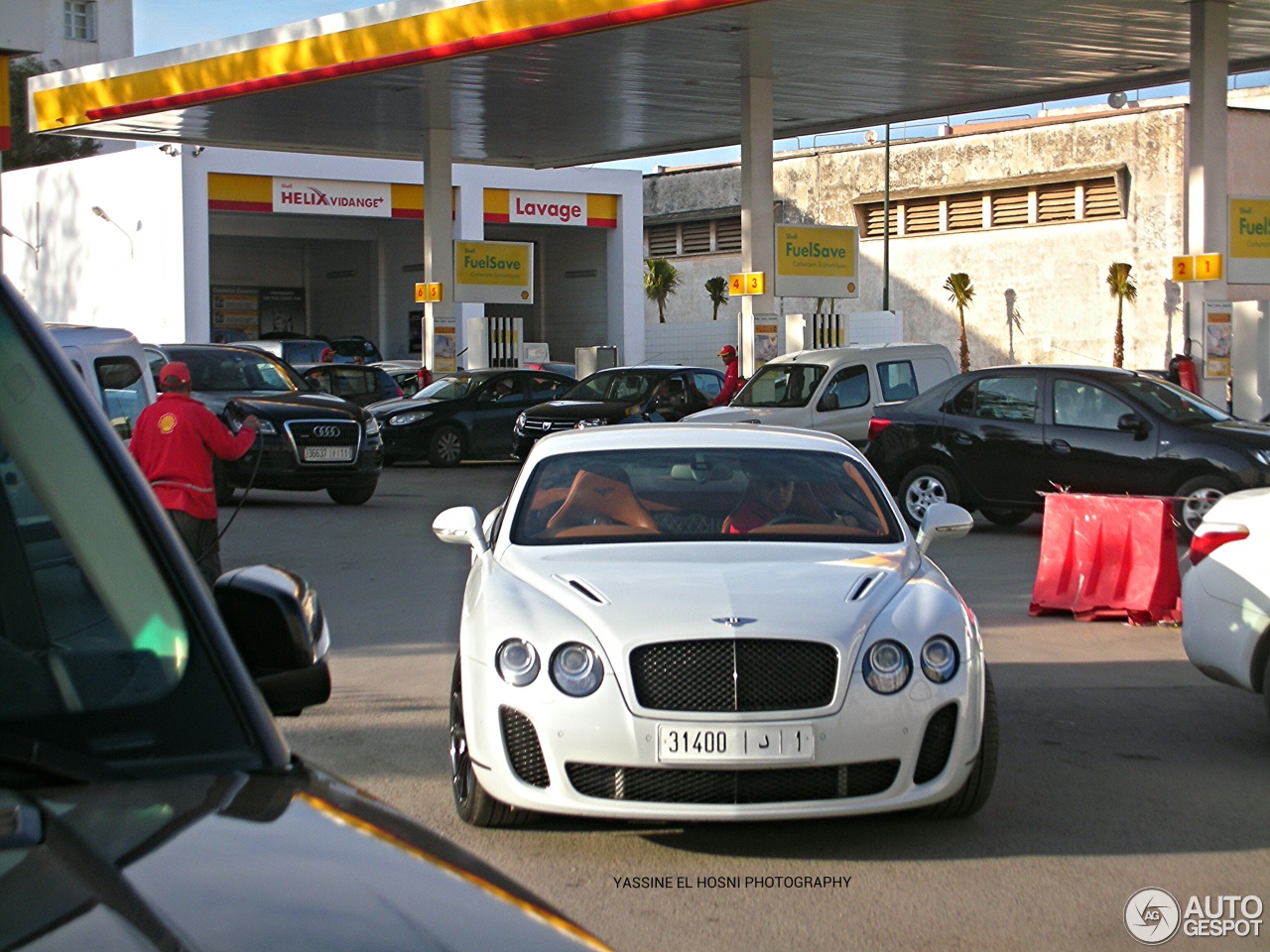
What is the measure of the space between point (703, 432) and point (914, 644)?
2136 mm

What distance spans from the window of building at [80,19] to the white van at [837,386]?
2125 inches

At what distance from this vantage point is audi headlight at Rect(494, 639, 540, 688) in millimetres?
5383

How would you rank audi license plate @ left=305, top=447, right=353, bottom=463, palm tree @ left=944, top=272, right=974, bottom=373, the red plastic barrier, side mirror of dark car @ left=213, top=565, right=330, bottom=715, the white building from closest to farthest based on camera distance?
side mirror of dark car @ left=213, top=565, right=330, bottom=715
the red plastic barrier
audi license plate @ left=305, top=447, right=353, bottom=463
the white building
palm tree @ left=944, top=272, right=974, bottom=373

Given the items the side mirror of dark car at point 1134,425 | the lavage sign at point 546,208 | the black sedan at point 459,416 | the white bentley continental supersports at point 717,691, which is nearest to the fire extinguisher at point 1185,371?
the side mirror of dark car at point 1134,425

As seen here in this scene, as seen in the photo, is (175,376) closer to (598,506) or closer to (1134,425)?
(598,506)

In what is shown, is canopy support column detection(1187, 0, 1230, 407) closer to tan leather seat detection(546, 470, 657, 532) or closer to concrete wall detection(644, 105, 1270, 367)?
tan leather seat detection(546, 470, 657, 532)

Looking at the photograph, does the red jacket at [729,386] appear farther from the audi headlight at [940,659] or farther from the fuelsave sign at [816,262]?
the audi headlight at [940,659]

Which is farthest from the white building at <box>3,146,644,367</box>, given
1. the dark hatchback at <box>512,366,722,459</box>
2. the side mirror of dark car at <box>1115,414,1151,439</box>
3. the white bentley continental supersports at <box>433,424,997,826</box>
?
the white bentley continental supersports at <box>433,424,997,826</box>

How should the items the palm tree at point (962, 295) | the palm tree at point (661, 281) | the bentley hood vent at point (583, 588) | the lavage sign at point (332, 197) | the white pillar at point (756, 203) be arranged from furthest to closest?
the palm tree at point (661, 281)
the palm tree at point (962, 295)
the lavage sign at point (332, 197)
the white pillar at point (756, 203)
the bentley hood vent at point (583, 588)

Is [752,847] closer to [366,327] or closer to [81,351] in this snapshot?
[81,351]

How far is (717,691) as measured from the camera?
524cm

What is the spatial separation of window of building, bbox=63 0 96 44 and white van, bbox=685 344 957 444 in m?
54.0

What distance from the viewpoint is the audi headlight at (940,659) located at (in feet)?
17.9

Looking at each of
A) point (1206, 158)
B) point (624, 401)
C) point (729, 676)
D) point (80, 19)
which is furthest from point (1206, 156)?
point (80, 19)
